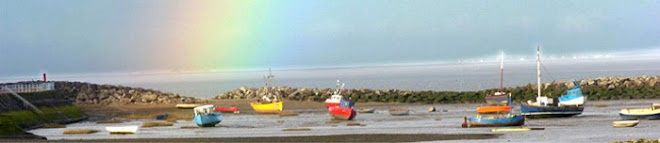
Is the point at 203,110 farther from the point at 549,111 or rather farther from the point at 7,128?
the point at 549,111

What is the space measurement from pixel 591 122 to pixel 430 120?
36.4 feet

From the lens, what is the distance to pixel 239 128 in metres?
64.1

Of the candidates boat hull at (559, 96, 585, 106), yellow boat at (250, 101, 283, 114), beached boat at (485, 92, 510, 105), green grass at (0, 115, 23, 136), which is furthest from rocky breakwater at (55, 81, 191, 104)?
boat hull at (559, 96, 585, 106)

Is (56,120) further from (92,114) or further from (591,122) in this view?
(591,122)

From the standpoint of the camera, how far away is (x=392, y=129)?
58.4 metres

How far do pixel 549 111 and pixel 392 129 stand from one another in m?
12.2

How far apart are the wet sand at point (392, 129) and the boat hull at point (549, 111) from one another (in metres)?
0.61

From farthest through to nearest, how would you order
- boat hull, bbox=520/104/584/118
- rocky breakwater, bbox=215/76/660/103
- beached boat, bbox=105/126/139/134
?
rocky breakwater, bbox=215/76/660/103 < boat hull, bbox=520/104/584/118 < beached boat, bbox=105/126/139/134

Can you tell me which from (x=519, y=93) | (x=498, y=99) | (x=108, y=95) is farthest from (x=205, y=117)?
(x=108, y=95)

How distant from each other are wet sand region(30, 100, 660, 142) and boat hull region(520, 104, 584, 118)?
0.61 m

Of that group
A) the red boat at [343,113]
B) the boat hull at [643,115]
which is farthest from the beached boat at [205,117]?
the boat hull at [643,115]

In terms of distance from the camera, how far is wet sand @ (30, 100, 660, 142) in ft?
164

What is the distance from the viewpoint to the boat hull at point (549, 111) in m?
64.8

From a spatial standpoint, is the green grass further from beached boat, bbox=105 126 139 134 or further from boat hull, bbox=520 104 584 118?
boat hull, bbox=520 104 584 118
